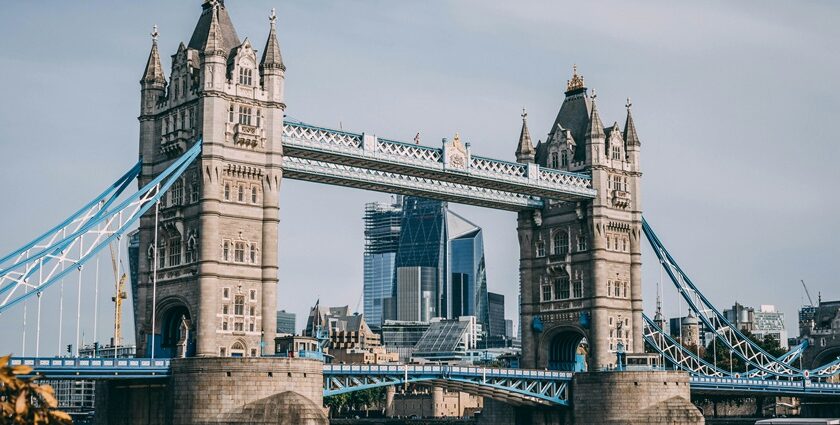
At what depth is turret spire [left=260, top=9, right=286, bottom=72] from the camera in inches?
3231

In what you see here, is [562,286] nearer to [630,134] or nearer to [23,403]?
[630,134]

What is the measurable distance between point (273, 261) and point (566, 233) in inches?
1333

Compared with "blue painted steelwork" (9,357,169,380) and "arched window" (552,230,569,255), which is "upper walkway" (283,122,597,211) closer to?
"arched window" (552,230,569,255)

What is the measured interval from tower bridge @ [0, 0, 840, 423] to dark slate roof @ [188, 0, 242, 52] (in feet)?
0.47

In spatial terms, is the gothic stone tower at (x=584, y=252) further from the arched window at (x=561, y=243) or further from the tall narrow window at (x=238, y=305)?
the tall narrow window at (x=238, y=305)

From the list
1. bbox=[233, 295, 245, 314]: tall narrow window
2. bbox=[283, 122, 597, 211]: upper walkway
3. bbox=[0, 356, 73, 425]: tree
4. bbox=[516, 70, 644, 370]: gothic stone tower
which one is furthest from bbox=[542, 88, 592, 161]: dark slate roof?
bbox=[0, 356, 73, 425]: tree

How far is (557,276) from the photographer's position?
105 meters

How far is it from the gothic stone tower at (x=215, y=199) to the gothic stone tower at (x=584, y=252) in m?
32.8

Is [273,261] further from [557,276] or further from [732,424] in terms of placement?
[732,424]

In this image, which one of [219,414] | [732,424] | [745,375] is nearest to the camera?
[219,414]

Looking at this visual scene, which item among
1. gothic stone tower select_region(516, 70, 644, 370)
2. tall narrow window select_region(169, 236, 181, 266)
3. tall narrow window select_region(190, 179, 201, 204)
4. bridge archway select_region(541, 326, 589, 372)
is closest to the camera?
tall narrow window select_region(190, 179, 201, 204)

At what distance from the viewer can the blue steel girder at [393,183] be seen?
281ft

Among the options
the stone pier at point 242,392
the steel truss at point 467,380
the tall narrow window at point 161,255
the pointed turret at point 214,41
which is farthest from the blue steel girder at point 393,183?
the stone pier at point 242,392

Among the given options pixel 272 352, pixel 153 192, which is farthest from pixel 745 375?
pixel 153 192
